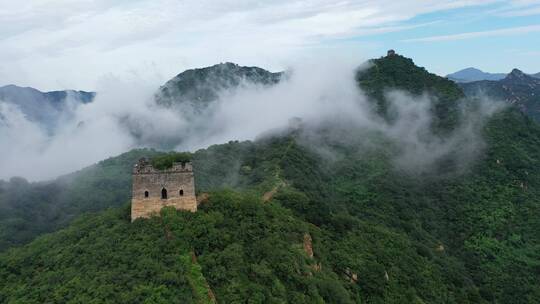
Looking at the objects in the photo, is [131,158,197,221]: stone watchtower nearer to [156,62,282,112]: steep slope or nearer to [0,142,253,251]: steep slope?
[0,142,253,251]: steep slope

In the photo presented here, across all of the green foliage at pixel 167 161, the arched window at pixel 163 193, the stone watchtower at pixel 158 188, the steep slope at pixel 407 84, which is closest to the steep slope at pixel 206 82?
the steep slope at pixel 407 84

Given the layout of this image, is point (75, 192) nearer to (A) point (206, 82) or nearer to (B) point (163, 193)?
(B) point (163, 193)

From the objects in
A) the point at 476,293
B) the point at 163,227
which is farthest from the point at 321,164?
the point at 163,227

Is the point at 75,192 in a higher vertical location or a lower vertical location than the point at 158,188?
lower

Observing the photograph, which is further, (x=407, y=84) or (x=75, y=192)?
(x=407, y=84)

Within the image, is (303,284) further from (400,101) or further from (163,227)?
(400,101)

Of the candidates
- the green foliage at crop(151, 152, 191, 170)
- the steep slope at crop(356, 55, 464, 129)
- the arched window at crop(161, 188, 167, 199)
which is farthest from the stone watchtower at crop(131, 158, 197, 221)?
the steep slope at crop(356, 55, 464, 129)

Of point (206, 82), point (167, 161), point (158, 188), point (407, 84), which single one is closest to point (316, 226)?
point (167, 161)
